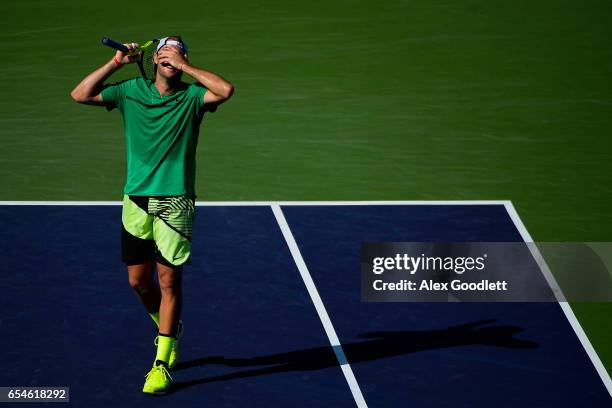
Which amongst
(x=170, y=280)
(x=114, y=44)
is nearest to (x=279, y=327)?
(x=170, y=280)

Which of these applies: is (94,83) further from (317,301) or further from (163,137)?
(317,301)

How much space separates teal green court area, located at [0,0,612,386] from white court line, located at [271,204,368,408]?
879mm

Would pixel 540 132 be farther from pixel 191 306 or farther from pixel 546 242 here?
pixel 191 306

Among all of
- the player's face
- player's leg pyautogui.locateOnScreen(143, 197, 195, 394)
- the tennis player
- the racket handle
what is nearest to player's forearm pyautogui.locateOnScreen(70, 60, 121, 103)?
the tennis player

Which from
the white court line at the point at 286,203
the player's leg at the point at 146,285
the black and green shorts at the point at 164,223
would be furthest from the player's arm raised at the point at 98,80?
the white court line at the point at 286,203

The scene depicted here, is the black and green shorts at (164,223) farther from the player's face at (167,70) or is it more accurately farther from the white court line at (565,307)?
the white court line at (565,307)

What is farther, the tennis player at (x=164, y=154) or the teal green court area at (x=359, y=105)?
the teal green court area at (x=359, y=105)

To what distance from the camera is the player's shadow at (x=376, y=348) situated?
881 centimetres

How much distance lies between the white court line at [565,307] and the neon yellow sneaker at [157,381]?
11.2 feet

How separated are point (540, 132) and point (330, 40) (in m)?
4.46

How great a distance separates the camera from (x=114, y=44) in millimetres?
7902

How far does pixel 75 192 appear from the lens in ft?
41.3

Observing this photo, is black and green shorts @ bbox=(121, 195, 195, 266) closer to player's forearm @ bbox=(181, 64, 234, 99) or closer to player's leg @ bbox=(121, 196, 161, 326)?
player's leg @ bbox=(121, 196, 161, 326)

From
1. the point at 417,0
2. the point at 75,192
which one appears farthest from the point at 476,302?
the point at 417,0
